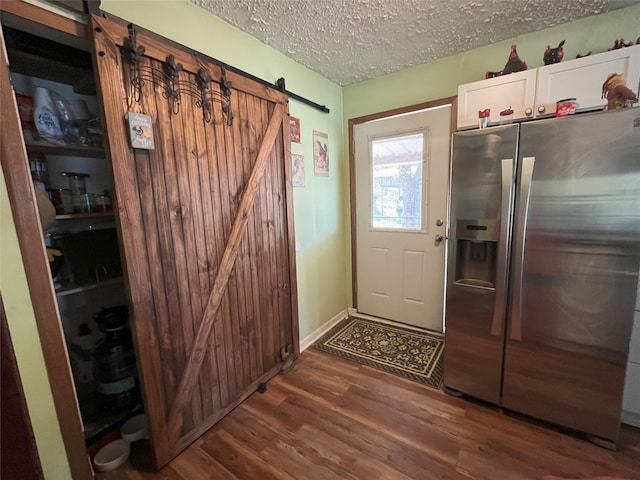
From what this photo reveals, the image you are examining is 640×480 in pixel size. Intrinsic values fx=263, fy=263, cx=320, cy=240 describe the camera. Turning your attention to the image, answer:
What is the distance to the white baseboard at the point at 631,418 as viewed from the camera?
1.53m

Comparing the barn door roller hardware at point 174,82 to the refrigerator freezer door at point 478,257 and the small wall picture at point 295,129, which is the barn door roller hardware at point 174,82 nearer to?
the small wall picture at point 295,129

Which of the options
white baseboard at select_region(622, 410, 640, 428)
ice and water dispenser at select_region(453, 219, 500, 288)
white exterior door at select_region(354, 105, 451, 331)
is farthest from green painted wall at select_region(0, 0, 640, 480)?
white baseboard at select_region(622, 410, 640, 428)

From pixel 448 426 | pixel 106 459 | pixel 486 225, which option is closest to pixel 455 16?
pixel 486 225

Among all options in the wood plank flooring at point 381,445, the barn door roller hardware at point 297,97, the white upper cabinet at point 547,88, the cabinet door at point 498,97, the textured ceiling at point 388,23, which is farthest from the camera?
the barn door roller hardware at point 297,97

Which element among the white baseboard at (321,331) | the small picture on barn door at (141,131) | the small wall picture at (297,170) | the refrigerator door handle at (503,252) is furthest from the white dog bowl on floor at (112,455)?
the refrigerator door handle at (503,252)

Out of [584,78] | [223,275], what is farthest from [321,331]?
[584,78]

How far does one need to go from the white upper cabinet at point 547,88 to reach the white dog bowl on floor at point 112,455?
2.89 meters

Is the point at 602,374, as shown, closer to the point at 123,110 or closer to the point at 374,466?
the point at 374,466

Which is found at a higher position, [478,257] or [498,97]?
[498,97]

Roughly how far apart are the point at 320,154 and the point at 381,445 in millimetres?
2270

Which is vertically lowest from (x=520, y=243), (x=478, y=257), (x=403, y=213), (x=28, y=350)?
(x=28, y=350)

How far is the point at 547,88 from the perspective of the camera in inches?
63.2

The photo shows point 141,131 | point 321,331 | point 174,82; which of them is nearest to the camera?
point 141,131

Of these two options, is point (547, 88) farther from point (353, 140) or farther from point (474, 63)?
point (353, 140)
